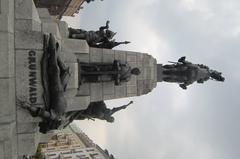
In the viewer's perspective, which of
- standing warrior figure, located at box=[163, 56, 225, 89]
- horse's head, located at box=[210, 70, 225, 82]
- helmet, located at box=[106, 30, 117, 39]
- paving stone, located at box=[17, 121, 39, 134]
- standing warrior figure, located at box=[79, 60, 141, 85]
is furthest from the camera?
horse's head, located at box=[210, 70, 225, 82]

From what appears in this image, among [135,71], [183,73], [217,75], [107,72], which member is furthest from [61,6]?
[107,72]

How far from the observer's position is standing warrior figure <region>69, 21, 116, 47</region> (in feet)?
73.7

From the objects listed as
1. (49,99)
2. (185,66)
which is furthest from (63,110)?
(185,66)

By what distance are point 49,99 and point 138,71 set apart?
5307 mm

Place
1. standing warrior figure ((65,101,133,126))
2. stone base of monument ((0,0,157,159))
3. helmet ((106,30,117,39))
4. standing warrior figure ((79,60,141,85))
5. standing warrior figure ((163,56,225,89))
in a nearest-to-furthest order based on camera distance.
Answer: stone base of monument ((0,0,157,159)), standing warrior figure ((79,60,141,85)), standing warrior figure ((65,101,133,126)), helmet ((106,30,117,39)), standing warrior figure ((163,56,225,89))

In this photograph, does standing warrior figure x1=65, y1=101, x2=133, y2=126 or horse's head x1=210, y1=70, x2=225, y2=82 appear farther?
horse's head x1=210, y1=70, x2=225, y2=82

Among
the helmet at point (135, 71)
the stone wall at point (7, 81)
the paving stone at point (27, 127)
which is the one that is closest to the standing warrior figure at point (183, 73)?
the helmet at point (135, 71)

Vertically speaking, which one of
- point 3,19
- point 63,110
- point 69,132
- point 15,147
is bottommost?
point 69,132

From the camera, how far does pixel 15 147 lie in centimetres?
1781

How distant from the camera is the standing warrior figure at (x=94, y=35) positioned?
73.7 ft

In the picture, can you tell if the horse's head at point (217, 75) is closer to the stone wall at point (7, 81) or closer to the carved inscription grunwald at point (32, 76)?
the carved inscription grunwald at point (32, 76)

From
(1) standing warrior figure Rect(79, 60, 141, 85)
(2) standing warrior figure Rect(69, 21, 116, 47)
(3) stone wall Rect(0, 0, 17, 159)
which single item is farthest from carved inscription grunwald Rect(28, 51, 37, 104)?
(2) standing warrior figure Rect(69, 21, 116, 47)

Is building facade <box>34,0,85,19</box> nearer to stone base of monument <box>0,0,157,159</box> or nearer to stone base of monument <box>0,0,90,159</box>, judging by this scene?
stone base of monument <box>0,0,157,159</box>

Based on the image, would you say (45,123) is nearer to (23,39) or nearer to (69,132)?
(23,39)
